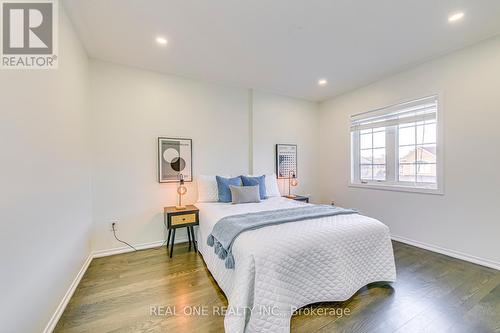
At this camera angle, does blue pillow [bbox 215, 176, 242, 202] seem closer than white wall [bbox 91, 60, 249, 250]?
No

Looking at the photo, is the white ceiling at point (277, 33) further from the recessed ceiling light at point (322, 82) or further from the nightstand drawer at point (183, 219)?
the nightstand drawer at point (183, 219)

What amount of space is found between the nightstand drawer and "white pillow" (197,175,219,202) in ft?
1.10

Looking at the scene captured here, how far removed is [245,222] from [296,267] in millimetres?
561

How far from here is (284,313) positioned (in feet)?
4.67

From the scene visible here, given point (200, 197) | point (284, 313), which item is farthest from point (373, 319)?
point (200, 197)

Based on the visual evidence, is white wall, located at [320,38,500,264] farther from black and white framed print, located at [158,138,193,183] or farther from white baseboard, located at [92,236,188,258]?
white baseboard, located at [92,236,188,258]

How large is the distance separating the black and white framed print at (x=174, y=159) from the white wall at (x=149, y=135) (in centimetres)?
8

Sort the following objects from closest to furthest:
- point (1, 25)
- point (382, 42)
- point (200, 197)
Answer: point (1, 25)
point (382, 42)
point (200, 197)

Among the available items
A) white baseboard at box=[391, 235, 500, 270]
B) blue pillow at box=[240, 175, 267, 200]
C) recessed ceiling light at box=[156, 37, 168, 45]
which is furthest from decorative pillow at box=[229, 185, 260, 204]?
white baseboard at box=[391, 235, 500, 270]

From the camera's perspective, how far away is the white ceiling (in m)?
1.86

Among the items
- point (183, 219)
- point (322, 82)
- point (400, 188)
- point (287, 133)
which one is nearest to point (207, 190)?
point (183, 219)

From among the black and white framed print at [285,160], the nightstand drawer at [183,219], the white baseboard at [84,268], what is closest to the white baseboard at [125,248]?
the white baseboard at [84,268]

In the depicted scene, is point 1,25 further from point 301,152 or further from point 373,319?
point 301,152

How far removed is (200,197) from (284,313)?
6.51 feet
